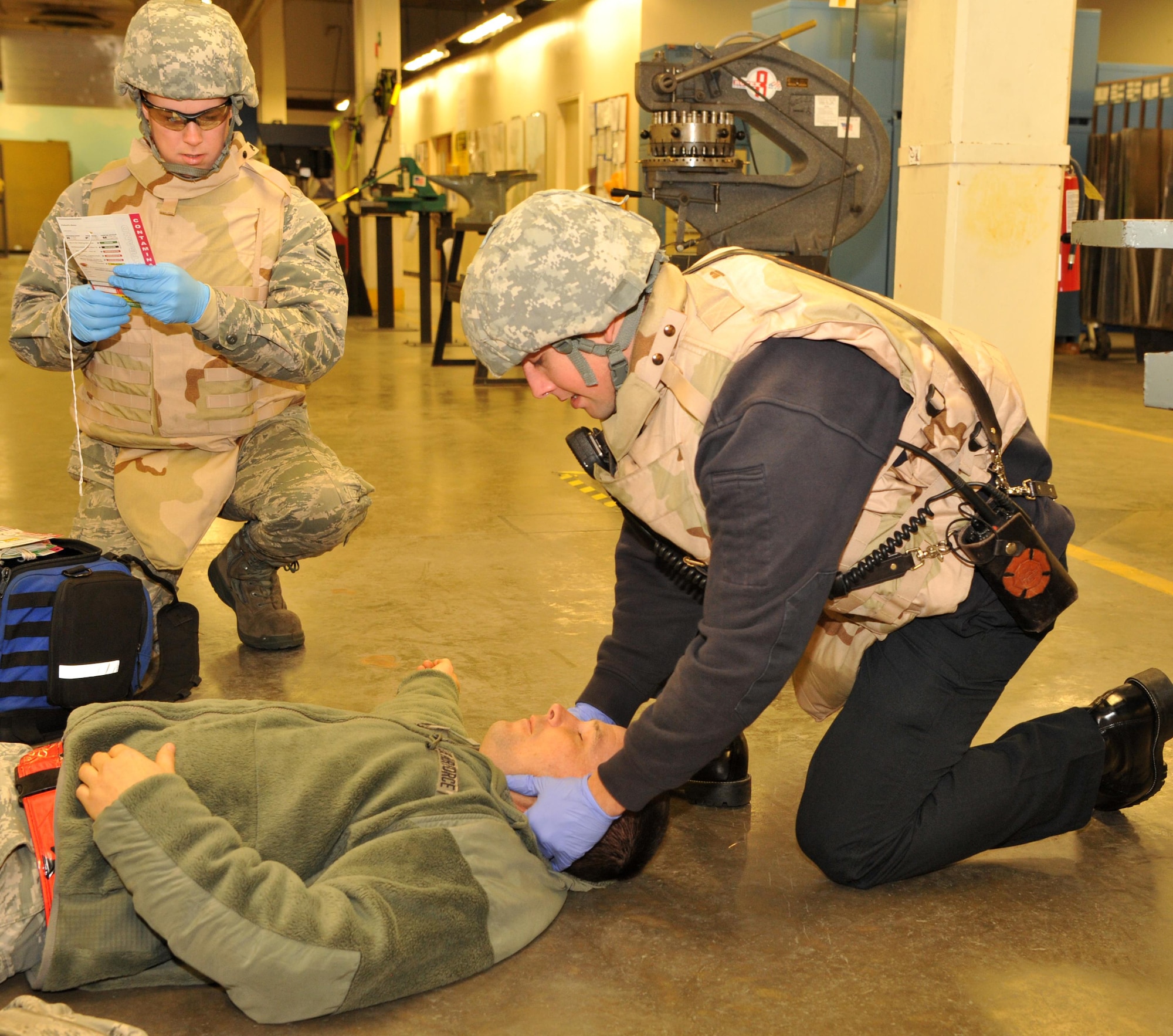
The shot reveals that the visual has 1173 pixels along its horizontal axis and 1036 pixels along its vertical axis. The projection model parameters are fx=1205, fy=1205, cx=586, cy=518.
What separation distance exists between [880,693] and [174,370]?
71.8 inches

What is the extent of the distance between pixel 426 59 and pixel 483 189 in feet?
33.6

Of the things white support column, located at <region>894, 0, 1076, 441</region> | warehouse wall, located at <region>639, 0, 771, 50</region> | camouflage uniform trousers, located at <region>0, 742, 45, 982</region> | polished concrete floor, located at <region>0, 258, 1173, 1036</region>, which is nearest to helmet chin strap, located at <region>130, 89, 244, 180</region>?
polished concrete floor, located at <region>0, 258, 1173, 1036</region>

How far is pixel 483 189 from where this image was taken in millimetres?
9250

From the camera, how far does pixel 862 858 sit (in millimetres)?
1959

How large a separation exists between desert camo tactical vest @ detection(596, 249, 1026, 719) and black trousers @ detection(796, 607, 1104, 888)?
133mm

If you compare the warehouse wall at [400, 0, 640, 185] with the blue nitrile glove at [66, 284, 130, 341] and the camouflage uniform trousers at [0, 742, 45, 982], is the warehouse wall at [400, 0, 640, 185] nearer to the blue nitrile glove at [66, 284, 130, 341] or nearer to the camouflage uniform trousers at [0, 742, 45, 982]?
the blue nitrile glove at [66, 284, 130, 341]

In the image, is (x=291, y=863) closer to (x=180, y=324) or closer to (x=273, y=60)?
(x=180, y=324)

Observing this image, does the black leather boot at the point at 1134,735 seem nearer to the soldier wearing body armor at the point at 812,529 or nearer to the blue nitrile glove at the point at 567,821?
the soldier wearing body armor at the point at 812,529

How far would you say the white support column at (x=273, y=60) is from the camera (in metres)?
18.9

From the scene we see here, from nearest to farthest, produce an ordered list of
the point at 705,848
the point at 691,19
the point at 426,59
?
the point at 705,848 < the point at 691,19 < the point at 426,59

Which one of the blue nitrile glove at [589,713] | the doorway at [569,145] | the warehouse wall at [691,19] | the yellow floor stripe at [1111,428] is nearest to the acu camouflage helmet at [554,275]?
the blue nitrile glove at [589,713]

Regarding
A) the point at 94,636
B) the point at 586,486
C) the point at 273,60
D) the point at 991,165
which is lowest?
the point at 586,486

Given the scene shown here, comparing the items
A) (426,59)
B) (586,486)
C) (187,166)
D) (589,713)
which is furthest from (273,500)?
(426,59)

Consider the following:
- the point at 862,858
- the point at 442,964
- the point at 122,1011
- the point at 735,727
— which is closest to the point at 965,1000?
the point at 862,858
